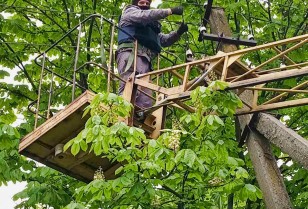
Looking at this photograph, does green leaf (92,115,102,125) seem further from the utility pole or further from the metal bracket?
the utility pole

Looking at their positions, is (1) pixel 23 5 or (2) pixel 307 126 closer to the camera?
(2) pixel 307 126

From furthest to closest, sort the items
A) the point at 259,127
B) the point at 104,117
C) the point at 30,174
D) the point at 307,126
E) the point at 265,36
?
the point at 265,36 < the point at 307,126 < the point at 30,174 < the point at 259,127 < the point at 104,117

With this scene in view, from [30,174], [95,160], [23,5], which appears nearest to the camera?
[95,160]

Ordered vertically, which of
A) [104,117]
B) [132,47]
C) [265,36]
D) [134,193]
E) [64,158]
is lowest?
[134,193]

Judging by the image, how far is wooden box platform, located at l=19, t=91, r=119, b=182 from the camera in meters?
6.06

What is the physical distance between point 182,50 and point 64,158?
3631mm

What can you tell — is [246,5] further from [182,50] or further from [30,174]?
[30,174]

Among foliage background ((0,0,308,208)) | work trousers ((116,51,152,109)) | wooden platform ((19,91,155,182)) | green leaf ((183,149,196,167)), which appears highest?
foliage background ((0,0,308,208))

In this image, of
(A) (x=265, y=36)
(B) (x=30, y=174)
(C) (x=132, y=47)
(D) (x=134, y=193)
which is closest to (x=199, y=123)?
(D) (x=134, y=193)

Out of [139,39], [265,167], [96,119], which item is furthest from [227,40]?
[96,119]

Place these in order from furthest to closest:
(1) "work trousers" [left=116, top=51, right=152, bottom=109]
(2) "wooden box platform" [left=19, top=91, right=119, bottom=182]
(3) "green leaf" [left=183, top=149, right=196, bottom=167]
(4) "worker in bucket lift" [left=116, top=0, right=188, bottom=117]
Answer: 1. (1) "work trousers" [left=116, top=51, right=152, bottom=109]
2. (4) "worker in bucket lift" [left=116, top=0, right=188, bottom=117]
3. (2) "wooden box platform" [left=19, top=91, right=119, bottom=182]
4. (3) "green leaf" [left=183, top=149, right=196, bottom=167]

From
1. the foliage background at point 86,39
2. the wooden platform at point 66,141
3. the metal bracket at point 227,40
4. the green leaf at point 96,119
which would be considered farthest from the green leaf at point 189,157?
the foliage background at point 86,39

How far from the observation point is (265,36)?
363 inches

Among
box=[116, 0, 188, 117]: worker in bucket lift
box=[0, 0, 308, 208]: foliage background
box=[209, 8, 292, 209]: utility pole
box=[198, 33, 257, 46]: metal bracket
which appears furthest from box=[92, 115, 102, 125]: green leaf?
box=[0, 0, 308, 208]: foliage background
